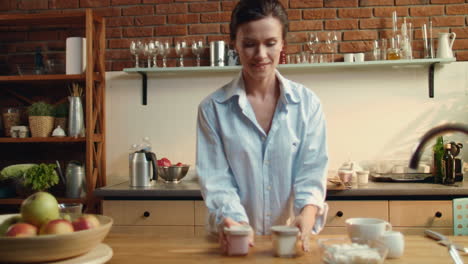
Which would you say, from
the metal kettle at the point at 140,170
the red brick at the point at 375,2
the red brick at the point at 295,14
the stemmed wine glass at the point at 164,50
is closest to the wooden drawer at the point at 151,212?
the metal kettle at the point at 140,170

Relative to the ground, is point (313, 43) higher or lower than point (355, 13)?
lower

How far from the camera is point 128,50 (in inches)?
136

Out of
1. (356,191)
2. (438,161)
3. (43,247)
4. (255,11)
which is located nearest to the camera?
(43,247)

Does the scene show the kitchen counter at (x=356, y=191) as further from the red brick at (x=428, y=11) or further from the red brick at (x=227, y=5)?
the red brick at (x=227, y=5)

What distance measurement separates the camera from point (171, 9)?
3.44 m

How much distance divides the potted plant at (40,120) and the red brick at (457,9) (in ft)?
9.36

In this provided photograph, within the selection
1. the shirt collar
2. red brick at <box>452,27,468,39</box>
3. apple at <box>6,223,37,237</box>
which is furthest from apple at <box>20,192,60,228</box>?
red brick at <box>452,27,468,39</box>

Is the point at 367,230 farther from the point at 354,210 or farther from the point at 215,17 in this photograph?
the point at 215,17

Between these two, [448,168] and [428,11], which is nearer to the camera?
[448,168]

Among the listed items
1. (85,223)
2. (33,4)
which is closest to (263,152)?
(85,223)

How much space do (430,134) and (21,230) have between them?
9.35ft

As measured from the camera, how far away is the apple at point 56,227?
106 cm

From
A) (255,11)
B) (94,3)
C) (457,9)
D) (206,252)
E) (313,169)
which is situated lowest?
(206,252)

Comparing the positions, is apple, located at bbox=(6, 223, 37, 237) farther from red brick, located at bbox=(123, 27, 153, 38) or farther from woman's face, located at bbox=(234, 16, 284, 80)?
red brick, located at bbox=(123, 27, 153, 38)
